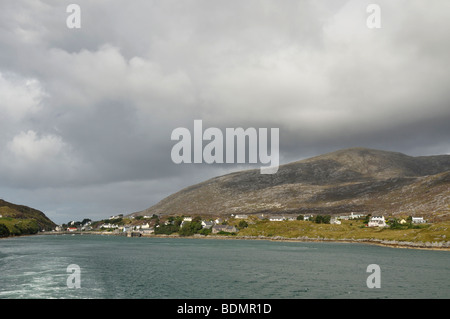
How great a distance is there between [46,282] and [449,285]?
71.9m

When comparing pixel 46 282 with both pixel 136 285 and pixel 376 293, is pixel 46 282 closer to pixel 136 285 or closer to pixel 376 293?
pixel 136 285

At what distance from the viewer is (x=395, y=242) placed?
14900 cm

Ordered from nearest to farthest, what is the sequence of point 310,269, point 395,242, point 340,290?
point 340,290 < point 310,269 < point 395,242
